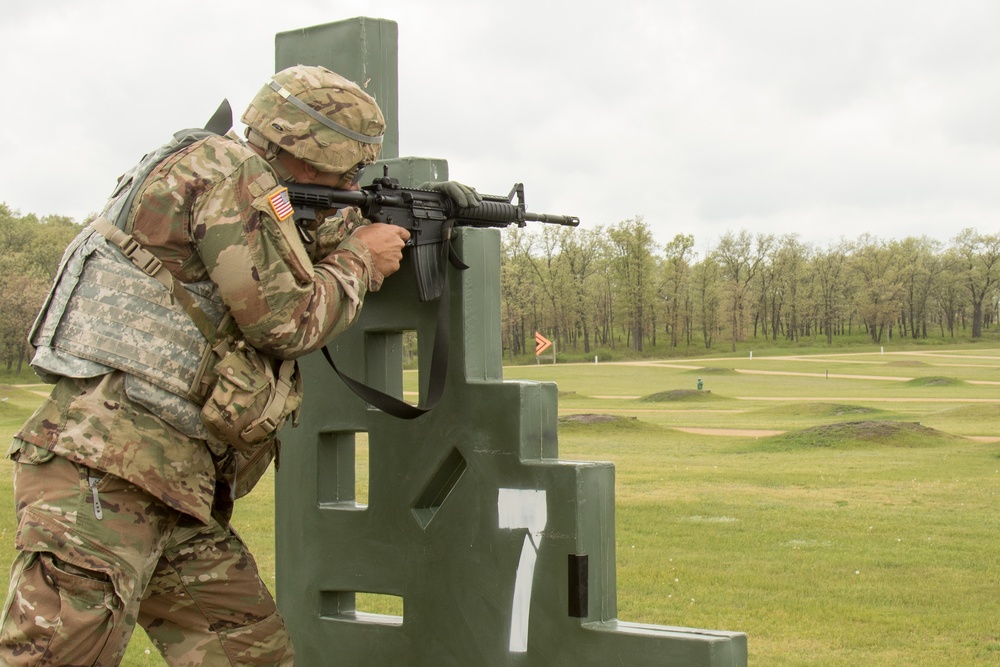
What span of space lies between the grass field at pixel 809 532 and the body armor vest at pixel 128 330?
2929mm

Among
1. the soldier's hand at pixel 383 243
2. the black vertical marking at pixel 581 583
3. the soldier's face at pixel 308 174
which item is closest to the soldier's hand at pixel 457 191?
the soldier's hand at pixel 383 243

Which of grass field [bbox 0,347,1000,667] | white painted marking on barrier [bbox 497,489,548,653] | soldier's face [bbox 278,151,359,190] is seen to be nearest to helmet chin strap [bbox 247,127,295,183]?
soldier's face [bbox 278,151,359,190]

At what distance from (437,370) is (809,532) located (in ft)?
20.2

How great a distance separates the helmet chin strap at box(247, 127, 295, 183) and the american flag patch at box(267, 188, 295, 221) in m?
0.30

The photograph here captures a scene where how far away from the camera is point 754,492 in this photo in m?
11.6

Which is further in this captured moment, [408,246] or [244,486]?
[408,246]

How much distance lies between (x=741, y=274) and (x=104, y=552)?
298 ft

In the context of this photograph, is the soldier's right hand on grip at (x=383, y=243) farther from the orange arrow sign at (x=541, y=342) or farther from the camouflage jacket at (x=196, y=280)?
the orange arrow sign at (x=541, y=342)

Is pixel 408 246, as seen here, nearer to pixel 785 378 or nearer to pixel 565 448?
pixel 565 448

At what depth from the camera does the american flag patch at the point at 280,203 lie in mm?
3223

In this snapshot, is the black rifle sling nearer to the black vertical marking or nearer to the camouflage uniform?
the camouflage uniform

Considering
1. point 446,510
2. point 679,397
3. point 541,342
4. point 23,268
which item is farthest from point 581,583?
point 23,268

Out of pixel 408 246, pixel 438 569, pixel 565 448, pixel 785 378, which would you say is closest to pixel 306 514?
pixel 438 569

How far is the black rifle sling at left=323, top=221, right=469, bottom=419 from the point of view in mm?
3965
